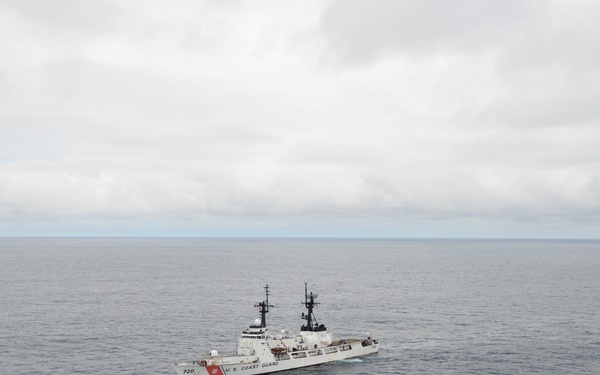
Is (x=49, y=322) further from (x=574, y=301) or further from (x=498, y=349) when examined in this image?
(x=574, y=301)

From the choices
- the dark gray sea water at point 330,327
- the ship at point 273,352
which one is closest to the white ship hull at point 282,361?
the ship at point 273,352

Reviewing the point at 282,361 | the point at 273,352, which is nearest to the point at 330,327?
the point at 273,352

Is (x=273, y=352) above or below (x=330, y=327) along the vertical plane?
above

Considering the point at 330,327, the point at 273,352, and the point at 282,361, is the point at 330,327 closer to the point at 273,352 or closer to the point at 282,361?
the point at 273,352

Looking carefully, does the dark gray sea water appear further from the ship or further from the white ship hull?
the ship

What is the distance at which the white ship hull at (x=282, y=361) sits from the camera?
281 feet

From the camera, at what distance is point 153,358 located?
99125 millimetres

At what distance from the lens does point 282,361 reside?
95.7 m

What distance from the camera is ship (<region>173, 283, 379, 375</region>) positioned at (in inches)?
3452

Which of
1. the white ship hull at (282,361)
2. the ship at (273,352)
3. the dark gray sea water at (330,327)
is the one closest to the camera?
the white ship hull at (282,361)

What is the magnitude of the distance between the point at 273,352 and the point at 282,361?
84.1 inches

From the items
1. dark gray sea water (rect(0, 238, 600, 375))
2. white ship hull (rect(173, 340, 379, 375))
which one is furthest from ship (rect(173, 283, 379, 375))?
dark gray sea water (rect(0, 238, 600, 375))

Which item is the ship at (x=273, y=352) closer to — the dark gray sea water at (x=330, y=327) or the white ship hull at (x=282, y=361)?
the white ship hull at (x=282, y=361)

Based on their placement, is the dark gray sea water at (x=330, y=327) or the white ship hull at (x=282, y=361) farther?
the dark gray sea water at (x=330, y=327)
